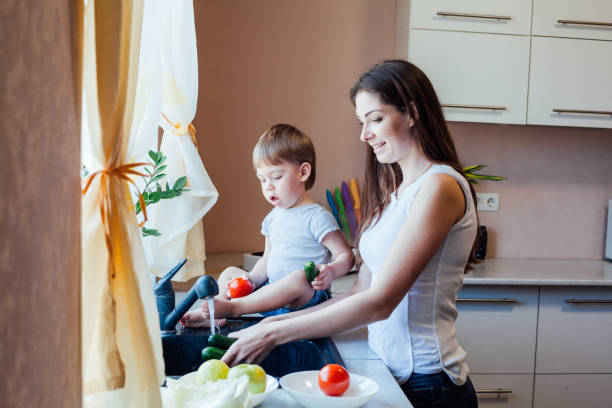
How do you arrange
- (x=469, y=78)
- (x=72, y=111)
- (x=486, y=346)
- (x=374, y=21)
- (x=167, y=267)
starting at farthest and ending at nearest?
1. (x=374, y=21)
2. (x=469, y=78)
3. (x=486, y=346)
4. (x=167, y=267)
5. (x=72, y=111)

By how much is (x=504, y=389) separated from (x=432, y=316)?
53.5 inches

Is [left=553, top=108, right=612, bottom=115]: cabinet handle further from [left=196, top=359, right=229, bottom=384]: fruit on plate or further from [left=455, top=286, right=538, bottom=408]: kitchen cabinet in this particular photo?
[left=196, top=359, right=229, bottom=384]: fruit on plate

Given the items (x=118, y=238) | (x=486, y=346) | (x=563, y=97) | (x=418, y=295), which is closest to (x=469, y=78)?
(x=563, y=97)

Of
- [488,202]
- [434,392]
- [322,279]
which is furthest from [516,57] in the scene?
[434,392]

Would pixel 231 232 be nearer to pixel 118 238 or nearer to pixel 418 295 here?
pixel 418 295

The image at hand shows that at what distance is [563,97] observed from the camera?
2434 mm

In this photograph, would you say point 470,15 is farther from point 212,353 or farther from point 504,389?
point 212,353

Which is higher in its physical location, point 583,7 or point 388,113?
point 583,7

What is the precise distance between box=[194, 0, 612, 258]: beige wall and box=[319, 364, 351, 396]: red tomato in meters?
1.80

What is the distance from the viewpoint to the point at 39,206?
370mm

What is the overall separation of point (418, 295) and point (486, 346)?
1.26 metres

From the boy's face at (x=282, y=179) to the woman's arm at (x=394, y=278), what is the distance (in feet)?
2.29

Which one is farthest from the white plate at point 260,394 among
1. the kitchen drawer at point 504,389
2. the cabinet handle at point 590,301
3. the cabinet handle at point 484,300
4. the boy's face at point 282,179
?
the cabinet handle at point 590,301

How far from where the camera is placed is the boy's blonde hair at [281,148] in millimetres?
1740
